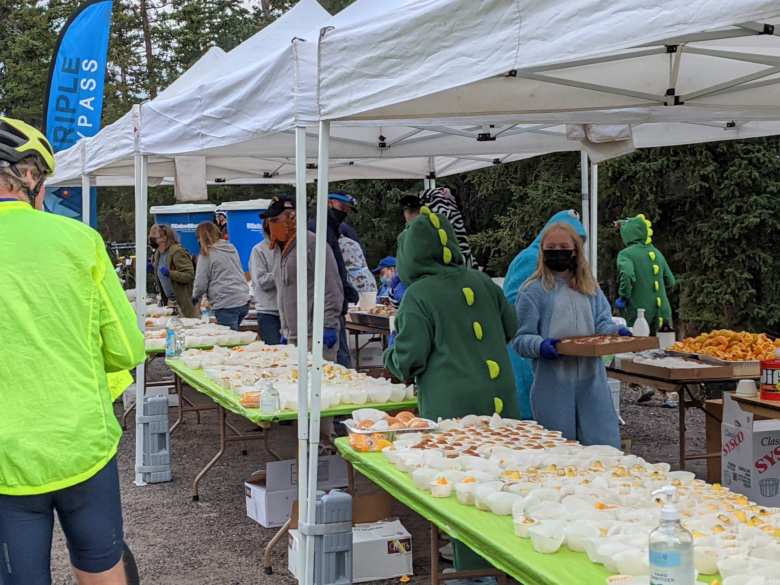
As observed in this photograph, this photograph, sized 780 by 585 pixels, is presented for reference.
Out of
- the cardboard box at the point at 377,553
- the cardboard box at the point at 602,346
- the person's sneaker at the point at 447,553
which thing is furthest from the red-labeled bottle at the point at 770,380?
the cardboard box at the point at 377,553

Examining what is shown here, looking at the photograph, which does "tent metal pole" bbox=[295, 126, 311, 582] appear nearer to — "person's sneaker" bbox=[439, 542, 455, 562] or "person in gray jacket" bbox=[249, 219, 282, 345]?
"person's sneaker" bbox=[439, 542, 455, 562]

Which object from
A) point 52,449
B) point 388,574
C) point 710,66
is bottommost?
point 388,574

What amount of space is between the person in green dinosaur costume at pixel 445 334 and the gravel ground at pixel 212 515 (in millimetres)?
1057

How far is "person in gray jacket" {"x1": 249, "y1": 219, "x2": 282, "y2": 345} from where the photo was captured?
28.2ft

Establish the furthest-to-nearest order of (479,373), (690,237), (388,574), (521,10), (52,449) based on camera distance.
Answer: (690,237) → (388,574) → (479,373) → (521,10) → (52,449)

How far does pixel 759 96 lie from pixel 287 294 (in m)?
3.56

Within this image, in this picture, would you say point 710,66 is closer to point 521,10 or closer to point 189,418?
point 521,10

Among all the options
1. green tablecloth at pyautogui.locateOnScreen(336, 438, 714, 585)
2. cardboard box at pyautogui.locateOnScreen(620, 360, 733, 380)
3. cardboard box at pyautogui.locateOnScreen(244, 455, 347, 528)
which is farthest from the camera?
cardboard box at pyautogui.locateOnScreen(620, 360, 733, 380)

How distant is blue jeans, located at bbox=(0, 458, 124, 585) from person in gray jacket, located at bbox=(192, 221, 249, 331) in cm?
715

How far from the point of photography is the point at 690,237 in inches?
510

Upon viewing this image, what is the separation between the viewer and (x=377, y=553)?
463cm

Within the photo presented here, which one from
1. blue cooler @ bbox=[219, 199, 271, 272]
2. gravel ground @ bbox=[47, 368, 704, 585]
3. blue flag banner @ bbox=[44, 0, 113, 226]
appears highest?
blue flag banner @ bbox=[44, 0, 113, 226]

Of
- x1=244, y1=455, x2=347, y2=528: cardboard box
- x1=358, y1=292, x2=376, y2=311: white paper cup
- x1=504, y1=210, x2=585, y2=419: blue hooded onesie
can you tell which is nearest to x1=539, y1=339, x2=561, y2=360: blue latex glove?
x1=504, y1=210, x2=585, y2=419: blue hooded onesie

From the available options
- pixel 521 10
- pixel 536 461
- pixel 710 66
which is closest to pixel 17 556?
A: pixel 536 461
